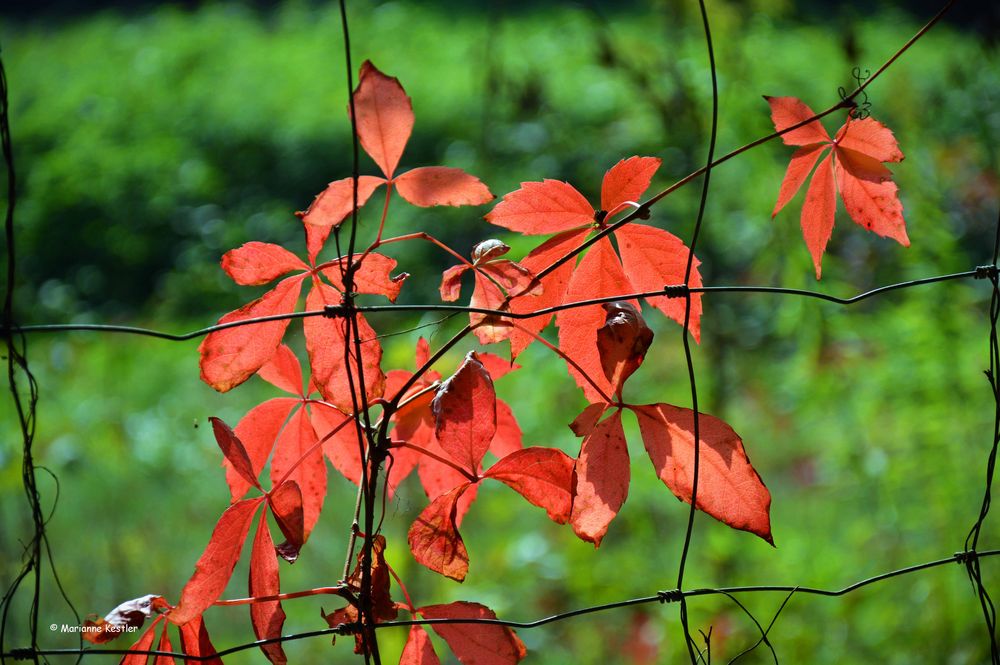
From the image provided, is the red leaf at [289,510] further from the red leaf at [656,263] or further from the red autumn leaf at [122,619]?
the red leaf at [656,263]

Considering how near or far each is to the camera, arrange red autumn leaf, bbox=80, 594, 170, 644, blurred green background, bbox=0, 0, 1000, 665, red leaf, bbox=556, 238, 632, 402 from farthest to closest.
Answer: blurred green background, bbox=0, 0, 1000, 665 < red leaf, bbox=556, 238, 632, 402 < red autumn leaf, bbox=80, 594, 170, 644

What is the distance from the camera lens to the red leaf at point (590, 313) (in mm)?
730

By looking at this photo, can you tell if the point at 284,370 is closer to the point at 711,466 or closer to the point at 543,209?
the point at 543,209

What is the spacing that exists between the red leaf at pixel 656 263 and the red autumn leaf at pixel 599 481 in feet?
0.44

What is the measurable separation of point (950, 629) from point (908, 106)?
1184mm

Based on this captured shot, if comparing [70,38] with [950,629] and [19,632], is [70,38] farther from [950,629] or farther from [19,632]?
[950,629]

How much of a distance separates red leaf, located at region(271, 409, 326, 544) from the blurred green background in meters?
0.08

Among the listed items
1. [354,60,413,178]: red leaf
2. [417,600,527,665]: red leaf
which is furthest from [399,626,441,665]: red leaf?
[354,60,413,178]: red leaf

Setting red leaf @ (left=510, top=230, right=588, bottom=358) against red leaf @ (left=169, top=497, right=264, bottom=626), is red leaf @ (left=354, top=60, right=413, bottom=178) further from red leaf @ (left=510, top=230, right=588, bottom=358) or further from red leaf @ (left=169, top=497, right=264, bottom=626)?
red leaf @ (left=169, top=497, right=264, bottom=626)

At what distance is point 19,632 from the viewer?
2066 mm

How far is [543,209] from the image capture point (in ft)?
2.42

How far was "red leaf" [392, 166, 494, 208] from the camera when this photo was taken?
0.66m

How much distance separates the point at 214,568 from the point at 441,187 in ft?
1.02

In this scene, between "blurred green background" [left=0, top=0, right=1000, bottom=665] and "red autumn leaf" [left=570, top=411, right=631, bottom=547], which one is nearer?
"red autumn leaf" [left=570, top=411, right=631, bottom=547]
